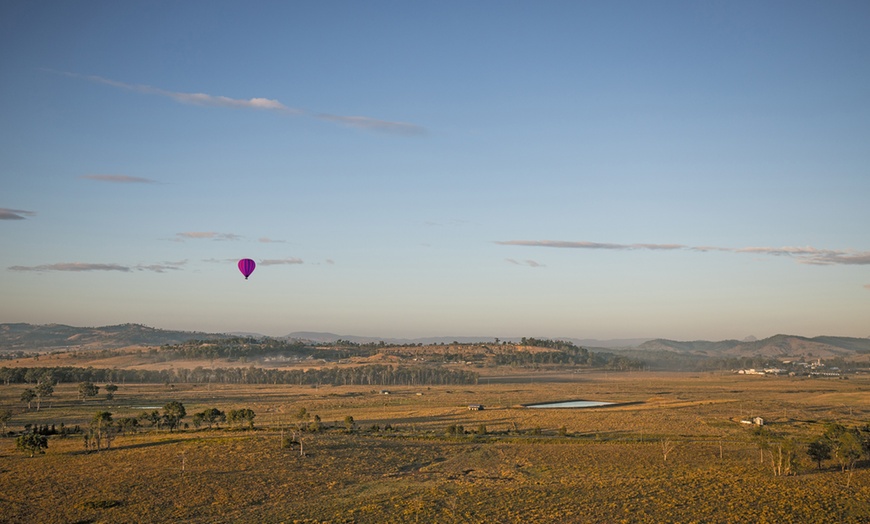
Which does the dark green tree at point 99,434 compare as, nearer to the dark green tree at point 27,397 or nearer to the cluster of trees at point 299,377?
the dark green tree at point 27,397

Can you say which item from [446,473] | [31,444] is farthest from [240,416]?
[446,473]

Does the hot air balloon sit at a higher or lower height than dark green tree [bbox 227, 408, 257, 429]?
higher

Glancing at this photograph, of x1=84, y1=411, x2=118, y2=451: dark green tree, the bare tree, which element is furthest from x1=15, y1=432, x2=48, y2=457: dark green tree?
the bare tree

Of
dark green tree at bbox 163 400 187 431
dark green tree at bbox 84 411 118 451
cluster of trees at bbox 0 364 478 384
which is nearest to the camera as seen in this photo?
dark green tree at bbox 84 411 118 451

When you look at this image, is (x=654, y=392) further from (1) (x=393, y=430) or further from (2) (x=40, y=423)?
(2) (x=40, y=423)

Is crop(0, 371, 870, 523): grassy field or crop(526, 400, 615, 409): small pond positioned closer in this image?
crop(0, 371, 870, 523): grassy field

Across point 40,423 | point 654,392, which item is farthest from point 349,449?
point 654,392

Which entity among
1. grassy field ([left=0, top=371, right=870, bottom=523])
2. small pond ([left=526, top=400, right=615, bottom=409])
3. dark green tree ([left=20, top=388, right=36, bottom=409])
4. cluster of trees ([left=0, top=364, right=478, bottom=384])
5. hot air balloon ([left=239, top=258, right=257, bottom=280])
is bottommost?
cluster of trees ([left=0, top=364, right=478, bottom=384])

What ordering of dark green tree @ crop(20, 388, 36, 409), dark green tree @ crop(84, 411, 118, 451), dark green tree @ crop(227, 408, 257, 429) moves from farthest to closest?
1. dark green tree @ crop(20, 388, 36, 409)
2. dark green tree @ crop(227, 408, 257, 429)
3. dark green tree @ crop(84, 411, 118, 451)

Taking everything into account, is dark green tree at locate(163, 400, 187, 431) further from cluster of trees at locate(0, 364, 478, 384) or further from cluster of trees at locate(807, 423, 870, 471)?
cluster of trees at locate(0, 364, 478, 384)
